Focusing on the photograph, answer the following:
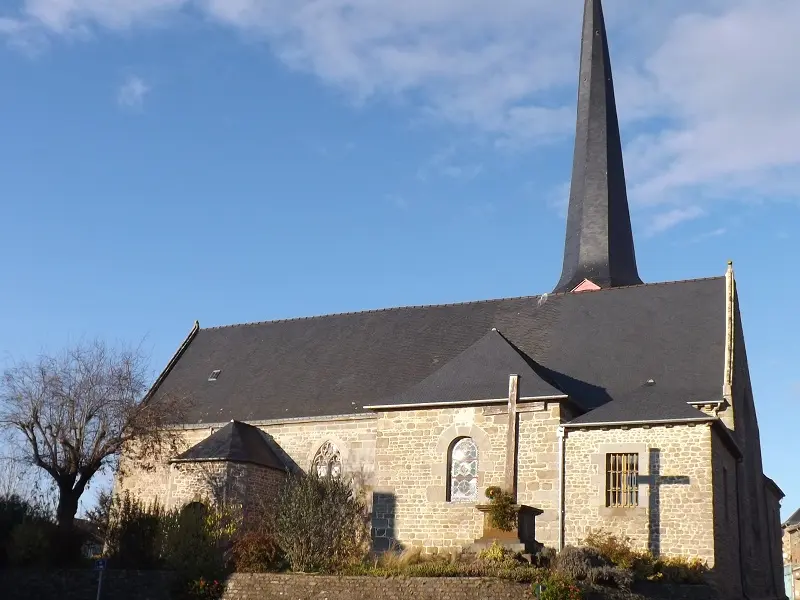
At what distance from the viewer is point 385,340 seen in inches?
960

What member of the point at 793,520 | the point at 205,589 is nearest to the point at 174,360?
the point at 205,589

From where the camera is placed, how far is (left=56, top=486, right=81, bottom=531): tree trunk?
20922 mm

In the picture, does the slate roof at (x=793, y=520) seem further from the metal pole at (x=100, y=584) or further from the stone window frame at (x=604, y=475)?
the metal pole at (x=100, y=584)

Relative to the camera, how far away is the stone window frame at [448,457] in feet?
60.8

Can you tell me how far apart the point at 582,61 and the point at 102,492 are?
20213 millimetres

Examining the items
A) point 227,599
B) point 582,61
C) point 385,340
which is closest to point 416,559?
point 227,599

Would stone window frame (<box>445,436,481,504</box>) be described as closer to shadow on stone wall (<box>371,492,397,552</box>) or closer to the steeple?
shadow on stone wall (<box>371,492,397,552</box>)

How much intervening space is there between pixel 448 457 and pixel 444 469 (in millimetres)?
277

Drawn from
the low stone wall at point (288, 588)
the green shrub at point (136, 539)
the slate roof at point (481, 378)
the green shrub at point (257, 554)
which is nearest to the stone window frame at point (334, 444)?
the slate roof at point (481, 378)

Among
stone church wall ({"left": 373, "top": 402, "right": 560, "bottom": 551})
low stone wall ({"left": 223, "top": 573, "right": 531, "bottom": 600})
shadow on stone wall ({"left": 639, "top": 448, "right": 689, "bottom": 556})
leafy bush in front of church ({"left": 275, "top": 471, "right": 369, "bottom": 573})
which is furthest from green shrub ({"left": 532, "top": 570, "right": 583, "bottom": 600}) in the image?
leafy bush in front of church ({"left": 275, "top": 471, "right": 369, "bottom": 573})

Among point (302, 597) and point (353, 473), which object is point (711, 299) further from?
point (302, 597)

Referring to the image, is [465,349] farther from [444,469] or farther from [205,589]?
[205,589]

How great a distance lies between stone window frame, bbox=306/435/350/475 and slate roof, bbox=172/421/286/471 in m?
0.71

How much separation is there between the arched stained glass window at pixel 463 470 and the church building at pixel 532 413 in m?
0.05
